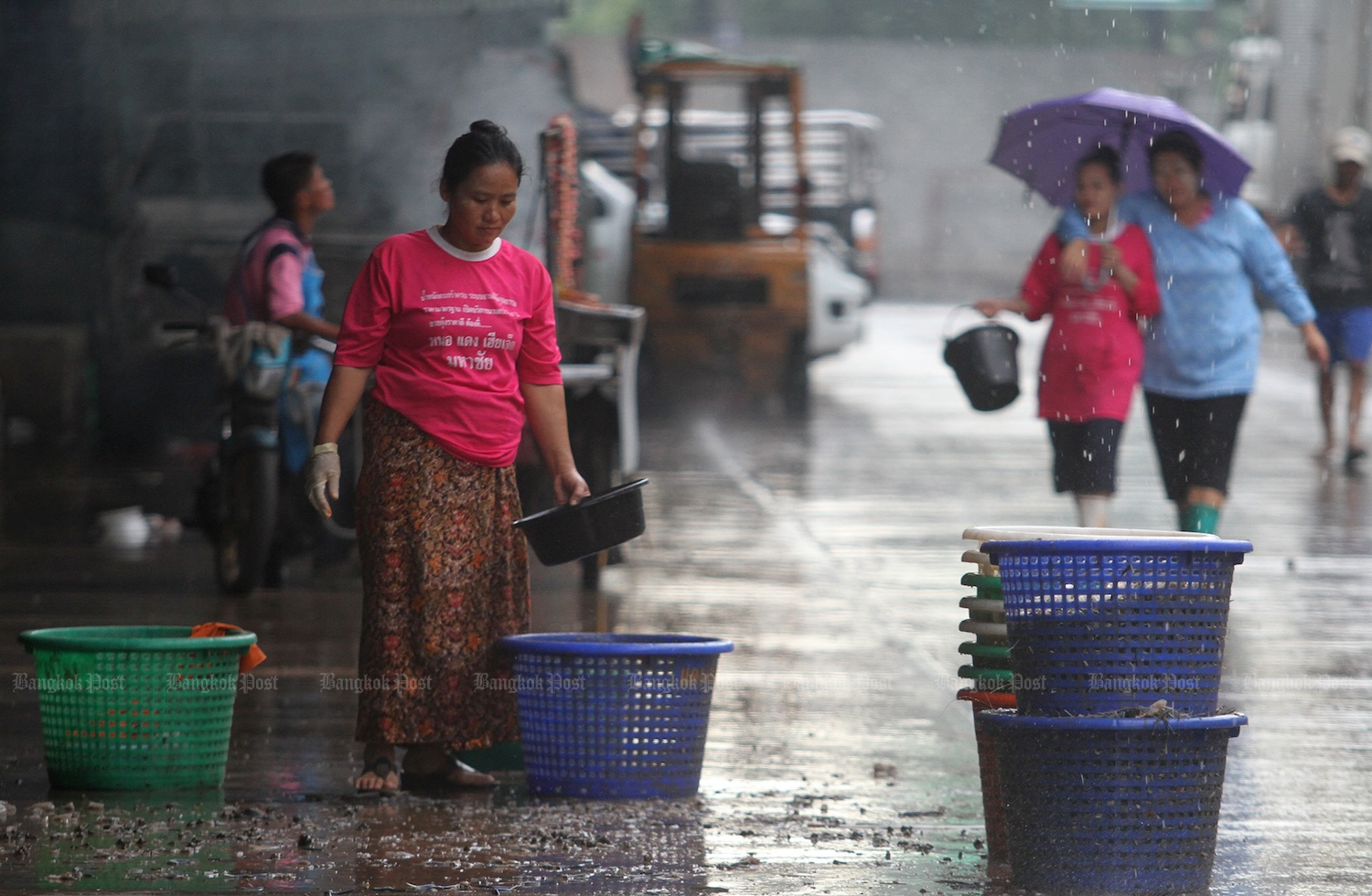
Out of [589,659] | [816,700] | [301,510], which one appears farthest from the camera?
[301,510]

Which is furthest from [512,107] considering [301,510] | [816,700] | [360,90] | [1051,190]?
[816,700]

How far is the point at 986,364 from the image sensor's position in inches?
320

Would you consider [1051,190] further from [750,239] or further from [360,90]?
[750,239]

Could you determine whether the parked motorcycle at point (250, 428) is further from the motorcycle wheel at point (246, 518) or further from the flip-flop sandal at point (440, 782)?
the flip-flop sandal at point (440, 782)

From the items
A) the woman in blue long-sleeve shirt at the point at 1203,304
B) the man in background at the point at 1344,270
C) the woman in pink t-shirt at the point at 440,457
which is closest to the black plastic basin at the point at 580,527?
the woman in pink t-shirt at the point at 440,457

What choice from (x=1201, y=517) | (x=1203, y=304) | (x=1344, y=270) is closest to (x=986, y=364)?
(x=1203, y=304)

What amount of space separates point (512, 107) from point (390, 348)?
11.9 m

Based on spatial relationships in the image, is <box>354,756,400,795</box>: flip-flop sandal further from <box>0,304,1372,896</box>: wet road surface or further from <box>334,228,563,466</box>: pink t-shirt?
<box>334,228,563,466</box>: pink t-shirt

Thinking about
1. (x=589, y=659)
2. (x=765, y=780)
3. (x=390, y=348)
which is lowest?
(x=765, y=780)

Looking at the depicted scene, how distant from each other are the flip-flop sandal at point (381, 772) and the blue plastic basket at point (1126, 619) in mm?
1887

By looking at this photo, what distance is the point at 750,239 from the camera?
19172 millimetres

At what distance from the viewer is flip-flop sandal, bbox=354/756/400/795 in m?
5.36

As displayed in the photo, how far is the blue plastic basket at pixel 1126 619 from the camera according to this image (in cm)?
420

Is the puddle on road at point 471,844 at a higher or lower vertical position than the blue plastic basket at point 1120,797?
lower
